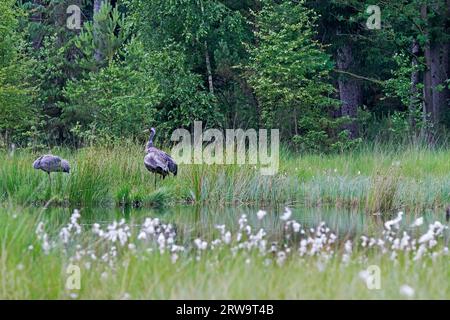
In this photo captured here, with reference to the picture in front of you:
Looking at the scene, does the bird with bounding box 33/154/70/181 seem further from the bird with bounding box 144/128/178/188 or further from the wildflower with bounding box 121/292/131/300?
the wildflower with bounding box 121/292/131/300


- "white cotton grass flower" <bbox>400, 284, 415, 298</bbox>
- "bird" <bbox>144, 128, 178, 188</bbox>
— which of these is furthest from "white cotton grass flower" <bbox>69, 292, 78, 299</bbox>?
→ "bird" <bbox>144, 128, 178, 188</bbox>

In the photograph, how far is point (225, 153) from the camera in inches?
618

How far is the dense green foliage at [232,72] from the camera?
20906mm

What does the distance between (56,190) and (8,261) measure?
23.3ft

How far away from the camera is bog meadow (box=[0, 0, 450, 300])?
662cm

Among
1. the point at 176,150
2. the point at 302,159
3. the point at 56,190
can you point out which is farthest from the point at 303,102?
the point at 56,190

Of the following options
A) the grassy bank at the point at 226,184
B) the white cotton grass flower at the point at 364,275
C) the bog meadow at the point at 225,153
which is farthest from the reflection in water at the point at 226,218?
the white cotton grass flower at the point at 364,275

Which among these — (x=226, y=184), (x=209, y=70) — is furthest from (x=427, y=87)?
(x=226, y=184)

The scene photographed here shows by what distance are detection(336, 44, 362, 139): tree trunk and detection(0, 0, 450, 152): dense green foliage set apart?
0.03m

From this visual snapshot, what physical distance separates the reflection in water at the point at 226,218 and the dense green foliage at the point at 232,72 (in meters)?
7.39

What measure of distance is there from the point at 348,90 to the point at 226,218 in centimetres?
1264

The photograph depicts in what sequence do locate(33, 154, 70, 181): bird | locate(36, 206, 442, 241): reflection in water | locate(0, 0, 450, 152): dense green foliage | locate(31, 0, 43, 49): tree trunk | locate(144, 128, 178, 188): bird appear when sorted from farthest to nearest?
locate(31, 0, 43, 49): tree trunk, locate(0, 0, 450, 152): dense green foliage, locate(144, 128, 178, 188): bird, locate(33, 154, 70, 181): bird, locate(36, 206, 442, 241): reflection in water
